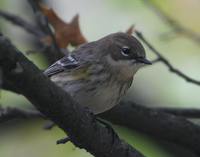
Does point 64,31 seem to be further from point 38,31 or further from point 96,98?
point 96,98

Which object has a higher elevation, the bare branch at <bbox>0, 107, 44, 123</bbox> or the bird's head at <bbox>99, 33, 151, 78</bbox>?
the bird's head at <bbox>99, 33, 151, 78</bbox>

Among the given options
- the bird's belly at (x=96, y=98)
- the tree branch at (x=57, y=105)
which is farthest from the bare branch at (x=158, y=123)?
the tree branch at (x=57, y=105)

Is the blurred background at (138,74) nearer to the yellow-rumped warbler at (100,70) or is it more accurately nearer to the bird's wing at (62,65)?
the yellow-rumped warbler at (100,70)

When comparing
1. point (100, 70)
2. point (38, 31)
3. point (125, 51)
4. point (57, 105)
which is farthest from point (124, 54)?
point (57, 105)

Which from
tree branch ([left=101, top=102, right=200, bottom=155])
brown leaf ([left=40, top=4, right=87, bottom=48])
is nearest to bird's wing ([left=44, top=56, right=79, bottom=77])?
brown leaf ([left=40, top=4, right=87, bottom=48])

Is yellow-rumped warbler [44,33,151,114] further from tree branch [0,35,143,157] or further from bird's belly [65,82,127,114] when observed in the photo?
tree branch [0,35,143,157]

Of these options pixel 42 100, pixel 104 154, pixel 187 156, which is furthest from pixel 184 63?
pixel 42 100
